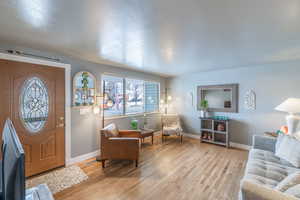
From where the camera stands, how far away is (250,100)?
12.5ft

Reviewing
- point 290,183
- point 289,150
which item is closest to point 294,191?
point 290,183

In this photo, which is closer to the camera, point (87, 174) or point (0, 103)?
point (0, 103)

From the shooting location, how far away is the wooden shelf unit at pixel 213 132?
13.3 feet

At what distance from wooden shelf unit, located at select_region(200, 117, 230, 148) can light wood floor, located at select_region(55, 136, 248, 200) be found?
20.5 inches

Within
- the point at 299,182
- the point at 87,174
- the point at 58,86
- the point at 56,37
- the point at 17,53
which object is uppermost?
the point at 56,37

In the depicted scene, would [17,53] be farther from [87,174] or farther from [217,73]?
[217,73]

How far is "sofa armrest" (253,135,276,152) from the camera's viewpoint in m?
2.47

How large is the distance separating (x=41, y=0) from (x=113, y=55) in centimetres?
165

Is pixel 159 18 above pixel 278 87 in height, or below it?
above

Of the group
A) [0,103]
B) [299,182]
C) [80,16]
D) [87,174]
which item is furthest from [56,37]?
[299,182]

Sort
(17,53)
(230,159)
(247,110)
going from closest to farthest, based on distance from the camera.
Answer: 1. (17,53)
2. (230,159)
3. (247,110)

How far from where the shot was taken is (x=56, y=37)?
2.05m

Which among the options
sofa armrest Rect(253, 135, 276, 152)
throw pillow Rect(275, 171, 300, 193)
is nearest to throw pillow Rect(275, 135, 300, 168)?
sofa armrest Rect(253, 135, 276, 152)

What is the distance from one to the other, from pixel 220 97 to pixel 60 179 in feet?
14.6
